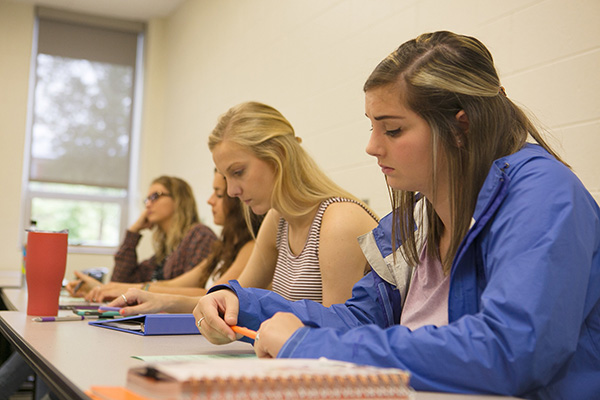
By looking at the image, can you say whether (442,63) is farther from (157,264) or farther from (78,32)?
(78,32)

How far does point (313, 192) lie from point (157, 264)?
1.80 metres

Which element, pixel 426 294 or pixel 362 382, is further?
pixel 426 294

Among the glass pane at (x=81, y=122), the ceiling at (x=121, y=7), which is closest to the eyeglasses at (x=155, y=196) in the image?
the glass pane at (x=81, y=122)

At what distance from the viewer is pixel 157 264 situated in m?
3.38

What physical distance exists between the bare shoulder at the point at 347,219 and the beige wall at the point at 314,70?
0.53m

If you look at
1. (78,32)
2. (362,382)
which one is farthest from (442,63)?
(78,32)

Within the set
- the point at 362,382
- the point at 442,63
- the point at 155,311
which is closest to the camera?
the point at 362,382

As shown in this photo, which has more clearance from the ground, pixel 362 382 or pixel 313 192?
pixel 313 192

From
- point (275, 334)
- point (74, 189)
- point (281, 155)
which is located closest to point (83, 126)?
point (74, 189)

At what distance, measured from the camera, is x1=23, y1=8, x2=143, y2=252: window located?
5.19m

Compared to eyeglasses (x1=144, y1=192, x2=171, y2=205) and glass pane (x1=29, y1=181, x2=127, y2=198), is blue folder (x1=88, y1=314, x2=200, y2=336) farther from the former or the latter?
glass pane (x1=29, y1=181, x2=127, y2=198)

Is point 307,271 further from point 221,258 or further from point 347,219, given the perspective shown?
point 221,258

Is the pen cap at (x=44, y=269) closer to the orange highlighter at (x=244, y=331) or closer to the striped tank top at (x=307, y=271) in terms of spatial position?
the striped tank top at (x=307, y=271)

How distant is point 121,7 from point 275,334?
4.94 meters
